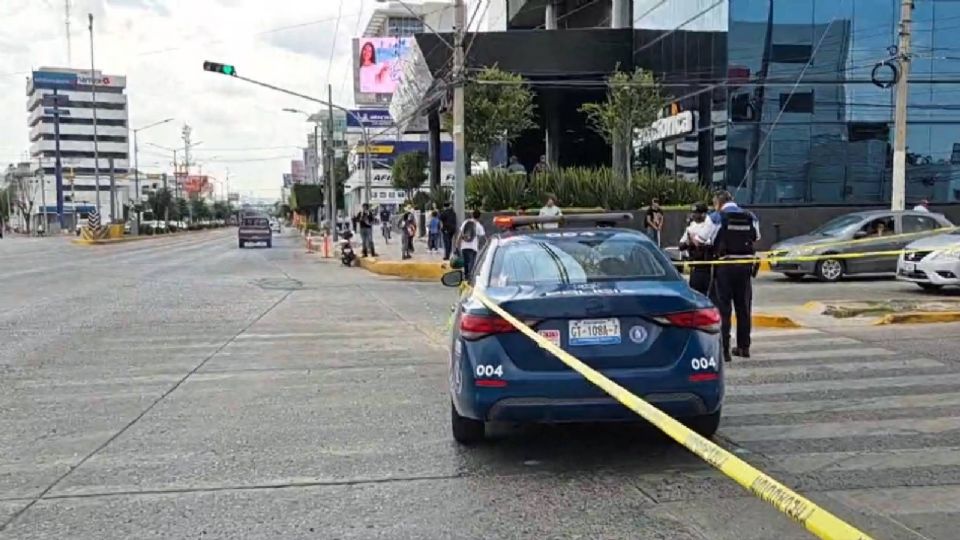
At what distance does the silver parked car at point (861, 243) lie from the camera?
18.9 meters

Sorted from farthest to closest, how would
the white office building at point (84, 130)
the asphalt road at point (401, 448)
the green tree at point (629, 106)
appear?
the white office building at point (84, 130) → the green tree at point (629, 106) → the asphalt road at point (401, 448)

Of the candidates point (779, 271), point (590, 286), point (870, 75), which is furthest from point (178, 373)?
point (870, 75)

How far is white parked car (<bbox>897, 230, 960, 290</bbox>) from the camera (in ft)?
49.4

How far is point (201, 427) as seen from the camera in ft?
23.5

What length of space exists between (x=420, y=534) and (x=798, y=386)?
194 inches

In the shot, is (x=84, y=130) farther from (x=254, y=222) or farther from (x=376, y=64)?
(x=254, y=222)

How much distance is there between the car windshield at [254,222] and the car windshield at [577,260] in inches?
1775

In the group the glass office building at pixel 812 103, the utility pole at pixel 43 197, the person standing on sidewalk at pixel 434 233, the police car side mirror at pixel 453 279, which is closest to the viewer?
the police car side mirror at pixel 453 279

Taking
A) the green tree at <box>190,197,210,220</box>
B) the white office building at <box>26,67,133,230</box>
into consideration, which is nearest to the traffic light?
the green tree at <box>190,197,210,220</box>

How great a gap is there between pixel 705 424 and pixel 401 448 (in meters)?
2.09

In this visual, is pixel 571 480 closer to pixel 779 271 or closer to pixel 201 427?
pixel 201 427

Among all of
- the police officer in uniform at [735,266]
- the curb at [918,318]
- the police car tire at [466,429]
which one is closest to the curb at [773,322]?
the curb at [918,318]

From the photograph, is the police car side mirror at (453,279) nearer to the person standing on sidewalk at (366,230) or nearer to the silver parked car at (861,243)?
the silver parked car at (861,243)

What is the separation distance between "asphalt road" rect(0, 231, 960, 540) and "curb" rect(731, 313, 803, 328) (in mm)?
599
